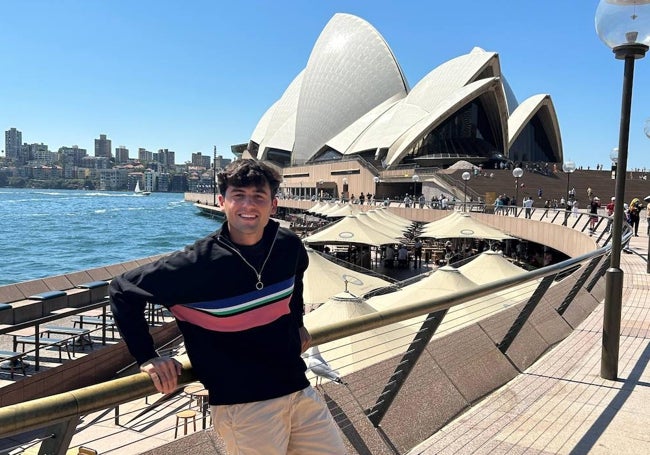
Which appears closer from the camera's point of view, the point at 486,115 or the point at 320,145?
the point at 486,115

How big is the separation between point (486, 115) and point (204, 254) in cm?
5376

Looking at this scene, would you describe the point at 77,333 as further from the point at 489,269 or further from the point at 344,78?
the point at 344,78

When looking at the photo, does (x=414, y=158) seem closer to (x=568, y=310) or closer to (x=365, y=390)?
(x=568, y=310)

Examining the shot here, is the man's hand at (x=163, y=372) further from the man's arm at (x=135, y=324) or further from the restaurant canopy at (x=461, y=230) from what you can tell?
the restaurant canopy at (x=461, y=230)

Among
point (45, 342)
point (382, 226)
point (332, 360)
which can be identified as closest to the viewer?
point (332, 360)

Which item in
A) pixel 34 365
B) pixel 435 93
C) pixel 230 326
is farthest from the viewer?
pixel 435 93

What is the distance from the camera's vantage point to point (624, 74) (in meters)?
4.04

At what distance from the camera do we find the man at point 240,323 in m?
1.68

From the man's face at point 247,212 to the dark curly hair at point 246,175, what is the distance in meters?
0.02

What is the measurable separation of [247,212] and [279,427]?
2.39 ft

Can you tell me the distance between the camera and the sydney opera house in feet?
166

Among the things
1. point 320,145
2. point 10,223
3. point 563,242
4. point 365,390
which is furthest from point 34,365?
point 320,145

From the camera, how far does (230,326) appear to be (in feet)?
5.76

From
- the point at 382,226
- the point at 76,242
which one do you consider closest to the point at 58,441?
the point at 382,226
